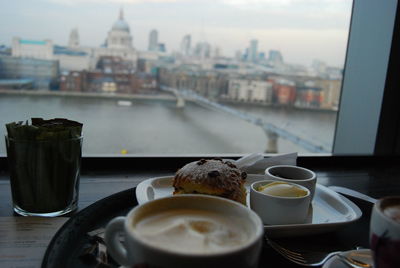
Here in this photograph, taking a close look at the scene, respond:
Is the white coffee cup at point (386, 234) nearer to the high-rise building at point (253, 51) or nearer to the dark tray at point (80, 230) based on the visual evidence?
the dark tray at point (80, 230)

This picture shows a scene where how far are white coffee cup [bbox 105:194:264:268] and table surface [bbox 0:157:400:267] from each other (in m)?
0.16

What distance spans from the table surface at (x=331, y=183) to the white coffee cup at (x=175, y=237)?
0.53ft

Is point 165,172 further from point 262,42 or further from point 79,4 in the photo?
point 262,42

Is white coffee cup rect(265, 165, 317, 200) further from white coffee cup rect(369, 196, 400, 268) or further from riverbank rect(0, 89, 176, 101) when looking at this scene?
riverbank rect(0, 89, 176, 101)

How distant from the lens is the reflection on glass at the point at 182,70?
1798 millimetres

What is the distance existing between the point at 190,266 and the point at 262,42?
2.45 meters

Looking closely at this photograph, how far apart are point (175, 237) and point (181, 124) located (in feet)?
9.25

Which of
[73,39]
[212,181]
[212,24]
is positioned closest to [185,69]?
[212,24]

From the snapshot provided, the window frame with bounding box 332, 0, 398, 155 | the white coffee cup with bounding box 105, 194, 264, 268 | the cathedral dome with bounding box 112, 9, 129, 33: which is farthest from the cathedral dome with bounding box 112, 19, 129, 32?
the white coffee cup with bounding box 105, 194, 264, 268

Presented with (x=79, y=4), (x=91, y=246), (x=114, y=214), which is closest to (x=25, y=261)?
(x=91, y=246)

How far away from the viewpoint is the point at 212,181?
0.70m

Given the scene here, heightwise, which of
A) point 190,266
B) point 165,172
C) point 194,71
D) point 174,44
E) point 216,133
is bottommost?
point 216,133

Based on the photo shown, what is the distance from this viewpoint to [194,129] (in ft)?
10.3

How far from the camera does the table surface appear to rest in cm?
64
